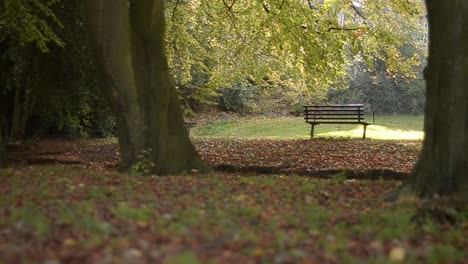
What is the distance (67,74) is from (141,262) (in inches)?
599

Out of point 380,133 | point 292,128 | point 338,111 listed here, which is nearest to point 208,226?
point 338,111

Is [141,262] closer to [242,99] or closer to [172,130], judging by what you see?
[172,130]

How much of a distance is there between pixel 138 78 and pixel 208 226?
600cm

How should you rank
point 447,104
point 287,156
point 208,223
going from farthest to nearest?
point 287,156, point 447,104, point 208,223

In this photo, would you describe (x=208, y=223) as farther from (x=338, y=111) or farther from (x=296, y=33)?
(x=338, y=111)

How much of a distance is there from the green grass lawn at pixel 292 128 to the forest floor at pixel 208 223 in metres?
16.4

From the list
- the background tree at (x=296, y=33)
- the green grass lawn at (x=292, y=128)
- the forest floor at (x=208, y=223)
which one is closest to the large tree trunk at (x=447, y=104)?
the forest floor at (x=208, y=223)

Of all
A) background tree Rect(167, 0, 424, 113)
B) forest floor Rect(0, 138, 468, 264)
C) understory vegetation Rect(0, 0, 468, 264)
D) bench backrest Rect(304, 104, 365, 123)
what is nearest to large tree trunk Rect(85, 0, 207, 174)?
understory vegetation Rect(0, 0, 468, 264)

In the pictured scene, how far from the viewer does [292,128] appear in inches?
1138

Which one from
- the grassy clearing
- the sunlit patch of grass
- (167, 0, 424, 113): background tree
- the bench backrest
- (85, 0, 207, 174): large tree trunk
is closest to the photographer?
the grassy clearing

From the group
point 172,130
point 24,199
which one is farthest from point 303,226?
point 172,130

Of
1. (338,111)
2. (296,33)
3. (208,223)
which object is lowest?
(208,223)

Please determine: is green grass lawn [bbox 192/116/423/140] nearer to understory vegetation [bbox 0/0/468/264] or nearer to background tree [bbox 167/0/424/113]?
understory vegetation [bbox 0/0/468/264]

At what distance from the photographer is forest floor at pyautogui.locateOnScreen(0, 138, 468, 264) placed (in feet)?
13.1
